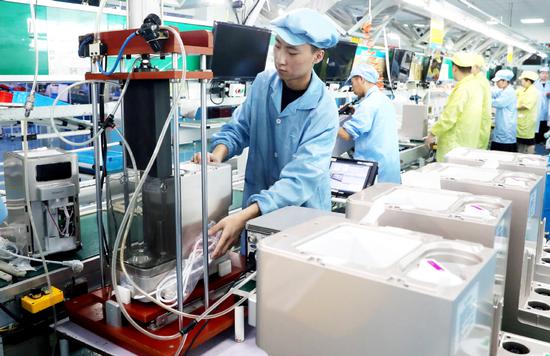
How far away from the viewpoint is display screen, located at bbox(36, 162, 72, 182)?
1.66 meters

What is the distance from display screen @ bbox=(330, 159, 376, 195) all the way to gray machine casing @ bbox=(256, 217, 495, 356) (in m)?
2.12

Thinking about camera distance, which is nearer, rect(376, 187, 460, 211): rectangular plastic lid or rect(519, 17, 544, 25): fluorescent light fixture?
rect(376, 187, 460, 211): rectangular plastic lid

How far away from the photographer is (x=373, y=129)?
3.75 metres

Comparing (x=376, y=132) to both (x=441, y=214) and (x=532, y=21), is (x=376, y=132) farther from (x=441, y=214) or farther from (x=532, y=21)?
(x=532, y=21)

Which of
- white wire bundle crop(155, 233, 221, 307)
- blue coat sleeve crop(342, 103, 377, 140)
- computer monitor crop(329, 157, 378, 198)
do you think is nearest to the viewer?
white wire bundle crop(155, 233, 221, 307)

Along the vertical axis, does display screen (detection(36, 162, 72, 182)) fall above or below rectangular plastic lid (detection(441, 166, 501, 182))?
below

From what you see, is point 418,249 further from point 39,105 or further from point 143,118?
point 39,105

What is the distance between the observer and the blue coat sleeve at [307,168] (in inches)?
62.4

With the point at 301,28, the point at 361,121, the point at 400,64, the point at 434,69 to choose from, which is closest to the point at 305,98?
the point at 301,28

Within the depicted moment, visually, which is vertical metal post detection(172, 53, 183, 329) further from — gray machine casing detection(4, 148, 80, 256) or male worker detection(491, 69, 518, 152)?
male worker detection(491, 69, 518, 152)

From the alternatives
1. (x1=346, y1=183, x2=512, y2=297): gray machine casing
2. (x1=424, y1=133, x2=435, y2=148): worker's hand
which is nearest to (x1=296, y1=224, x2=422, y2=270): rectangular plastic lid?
(x1=346, y1=183, x2=512, y2=297): gray machine casing

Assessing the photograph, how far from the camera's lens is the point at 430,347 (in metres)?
0.71

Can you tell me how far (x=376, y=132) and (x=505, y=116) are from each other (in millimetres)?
3879

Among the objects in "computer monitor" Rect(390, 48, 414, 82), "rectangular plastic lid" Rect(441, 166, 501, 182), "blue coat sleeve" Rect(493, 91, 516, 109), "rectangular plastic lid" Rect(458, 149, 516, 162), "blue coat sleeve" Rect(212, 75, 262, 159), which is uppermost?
"computer monitor" Rect(390, 48, 414, 82)
